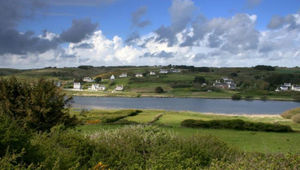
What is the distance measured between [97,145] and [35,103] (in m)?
7.75

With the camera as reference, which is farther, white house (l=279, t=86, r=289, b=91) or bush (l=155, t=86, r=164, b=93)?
white house (l=279, t=86, r=289, b=91)

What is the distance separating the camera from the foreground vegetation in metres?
8.20

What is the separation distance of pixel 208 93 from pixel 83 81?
75719 mm

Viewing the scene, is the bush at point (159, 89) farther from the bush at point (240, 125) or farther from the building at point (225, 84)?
the bush at point (240, 125)

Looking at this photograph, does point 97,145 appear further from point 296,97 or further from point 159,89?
point 296,97

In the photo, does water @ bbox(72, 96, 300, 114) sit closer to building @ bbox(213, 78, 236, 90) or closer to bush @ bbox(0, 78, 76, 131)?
building @ bbox(213, 78, 236, 90)

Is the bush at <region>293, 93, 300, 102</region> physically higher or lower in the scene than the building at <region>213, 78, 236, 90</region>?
lower

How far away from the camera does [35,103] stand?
61.4 feet

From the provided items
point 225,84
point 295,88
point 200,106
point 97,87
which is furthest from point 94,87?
point 295,88

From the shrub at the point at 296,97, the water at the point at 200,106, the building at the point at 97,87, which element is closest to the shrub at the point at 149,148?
the water at the point at 200,106

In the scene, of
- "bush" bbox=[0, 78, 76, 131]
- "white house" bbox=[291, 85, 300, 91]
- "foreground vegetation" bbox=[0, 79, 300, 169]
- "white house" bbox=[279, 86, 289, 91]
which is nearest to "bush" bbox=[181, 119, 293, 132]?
"foreground vegetation" bbox=[0, 79, 300, 169]

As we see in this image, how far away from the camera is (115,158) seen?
12.0 metres

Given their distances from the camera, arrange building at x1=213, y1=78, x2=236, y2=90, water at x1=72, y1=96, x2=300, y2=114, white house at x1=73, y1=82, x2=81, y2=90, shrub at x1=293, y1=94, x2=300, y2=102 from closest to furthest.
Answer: water at x1=72, y1=96, x2=300, y2=114
shrub at x1=293, y1=94, x2=300, y2=102
building at x1=213, y1=78, x2=236, y2=90
white house at x1=73, y1=82, x2=81, y2=90

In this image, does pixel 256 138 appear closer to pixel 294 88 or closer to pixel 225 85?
pixel 225 85
